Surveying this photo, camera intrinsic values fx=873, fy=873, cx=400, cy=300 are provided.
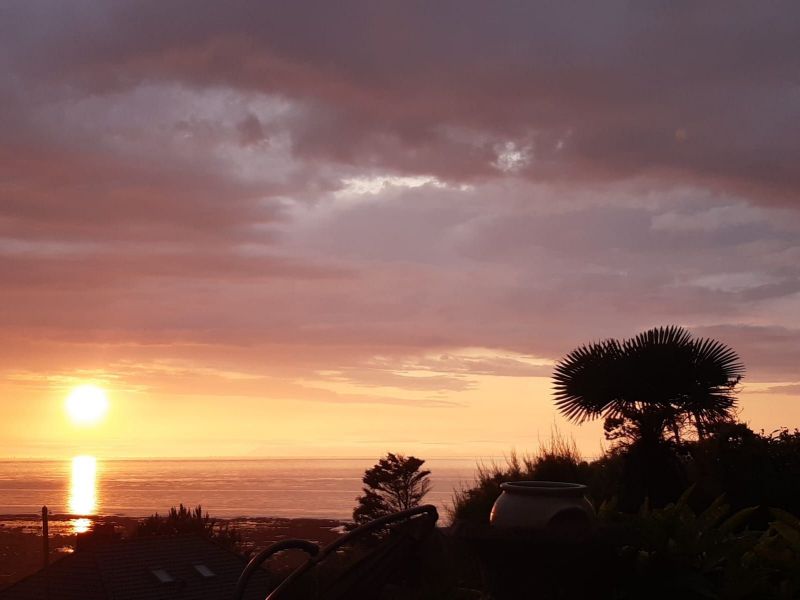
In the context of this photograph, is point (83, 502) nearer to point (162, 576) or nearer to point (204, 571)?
point (204, 571)

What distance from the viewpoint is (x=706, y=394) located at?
55.5 ft

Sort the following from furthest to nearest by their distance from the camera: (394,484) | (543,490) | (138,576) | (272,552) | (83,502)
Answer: (83,502)
(394,484)
(138,576)
(543,490)
(272,552)

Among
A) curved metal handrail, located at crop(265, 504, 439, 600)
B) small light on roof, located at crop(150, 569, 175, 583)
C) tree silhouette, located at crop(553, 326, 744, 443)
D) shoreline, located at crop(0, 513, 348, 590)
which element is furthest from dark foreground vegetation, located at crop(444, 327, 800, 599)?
shoreline, located at crop(0, 513, 348, 590)

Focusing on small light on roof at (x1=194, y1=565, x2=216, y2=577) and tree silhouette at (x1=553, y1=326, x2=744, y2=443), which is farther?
small light on roof at (x1=194, y1=565, x2=216, y2=577)

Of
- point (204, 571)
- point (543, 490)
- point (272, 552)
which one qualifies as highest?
point (543, 490)

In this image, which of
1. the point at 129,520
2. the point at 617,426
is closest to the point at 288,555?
the point at 129,520

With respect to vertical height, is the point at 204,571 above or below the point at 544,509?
below

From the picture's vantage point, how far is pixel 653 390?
16734mm

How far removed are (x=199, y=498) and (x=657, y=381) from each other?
118 metres

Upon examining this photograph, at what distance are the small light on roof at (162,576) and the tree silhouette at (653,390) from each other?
14.5 meters

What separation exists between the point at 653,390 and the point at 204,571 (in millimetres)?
16222

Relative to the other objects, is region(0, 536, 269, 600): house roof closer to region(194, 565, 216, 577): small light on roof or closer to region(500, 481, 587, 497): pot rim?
region(194, 565, 216, 577): small light on roof

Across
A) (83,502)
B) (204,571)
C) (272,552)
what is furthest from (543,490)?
(83,502)

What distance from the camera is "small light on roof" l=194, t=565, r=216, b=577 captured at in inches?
1047
